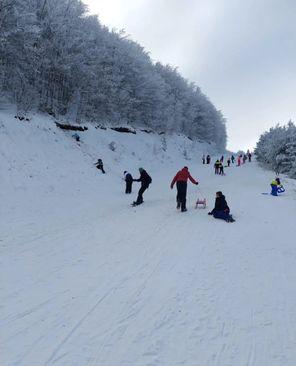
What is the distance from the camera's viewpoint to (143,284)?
6445 mm

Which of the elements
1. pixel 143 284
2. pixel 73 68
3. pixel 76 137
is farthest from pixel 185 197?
pixel 73 68

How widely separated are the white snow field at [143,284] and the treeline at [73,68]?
15068mm

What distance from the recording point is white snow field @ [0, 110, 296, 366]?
14.6ft

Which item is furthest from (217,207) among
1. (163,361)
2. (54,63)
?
(54,63)

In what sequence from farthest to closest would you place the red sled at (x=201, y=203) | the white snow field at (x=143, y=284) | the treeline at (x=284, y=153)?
the treeline at (x=284, y=153) < the red sled at (x=201, y=203) < the white snow field at (x=143, y=284)

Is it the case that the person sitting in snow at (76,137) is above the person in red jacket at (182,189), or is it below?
above

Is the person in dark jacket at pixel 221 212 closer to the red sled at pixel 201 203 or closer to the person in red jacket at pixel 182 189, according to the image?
the person in red jacket at pixel 182 189

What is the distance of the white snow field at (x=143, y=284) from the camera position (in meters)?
4.46

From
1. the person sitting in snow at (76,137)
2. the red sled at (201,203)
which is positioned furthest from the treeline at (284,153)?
the red sled at (201,203)

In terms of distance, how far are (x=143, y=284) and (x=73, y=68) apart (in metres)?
29.4

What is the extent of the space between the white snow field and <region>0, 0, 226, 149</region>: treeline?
593 inches

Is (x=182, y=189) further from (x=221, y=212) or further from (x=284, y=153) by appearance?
(x=284, y=153)

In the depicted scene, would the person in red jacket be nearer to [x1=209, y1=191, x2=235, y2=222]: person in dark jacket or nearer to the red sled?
the red sled

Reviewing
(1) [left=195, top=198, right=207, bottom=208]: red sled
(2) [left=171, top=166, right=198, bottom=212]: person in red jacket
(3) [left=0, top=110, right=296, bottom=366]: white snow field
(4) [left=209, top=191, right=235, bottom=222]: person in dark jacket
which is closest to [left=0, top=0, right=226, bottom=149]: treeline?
(3) [left=0, top=110, right=296, bottom=366]: white snow field
